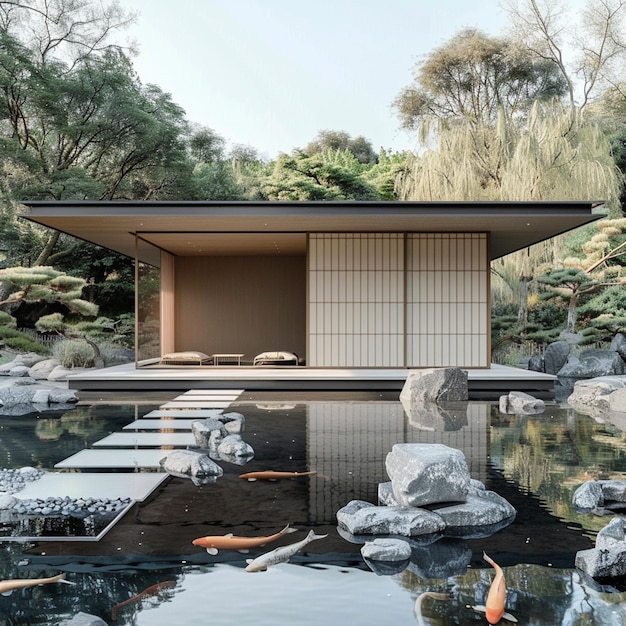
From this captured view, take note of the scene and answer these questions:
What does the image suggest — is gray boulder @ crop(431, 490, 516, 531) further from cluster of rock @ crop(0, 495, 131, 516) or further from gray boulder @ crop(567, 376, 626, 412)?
gray boulder @ crop(567, 376, 626, 412)

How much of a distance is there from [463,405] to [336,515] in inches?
179

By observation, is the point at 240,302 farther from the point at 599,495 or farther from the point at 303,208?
the point at 599,495

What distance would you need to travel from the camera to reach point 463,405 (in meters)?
7.59

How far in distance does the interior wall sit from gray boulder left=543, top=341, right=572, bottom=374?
463 centimetres

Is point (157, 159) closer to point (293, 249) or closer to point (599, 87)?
point (293, 249)

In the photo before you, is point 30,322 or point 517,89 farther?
point 517,89

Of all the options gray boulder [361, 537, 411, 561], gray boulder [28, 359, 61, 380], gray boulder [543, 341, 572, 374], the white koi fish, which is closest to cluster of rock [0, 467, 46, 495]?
the white koi fish

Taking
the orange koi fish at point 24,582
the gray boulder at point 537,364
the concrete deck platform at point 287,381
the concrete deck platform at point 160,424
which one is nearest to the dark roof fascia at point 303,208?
the concrete deck platform at point 287,381

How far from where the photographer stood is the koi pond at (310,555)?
2.29 metres

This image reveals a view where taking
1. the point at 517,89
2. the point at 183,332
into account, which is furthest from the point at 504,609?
the point at 517,89

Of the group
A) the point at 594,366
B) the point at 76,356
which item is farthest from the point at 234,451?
the point at 594,366

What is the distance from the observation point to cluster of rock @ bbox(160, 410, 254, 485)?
13.7ft

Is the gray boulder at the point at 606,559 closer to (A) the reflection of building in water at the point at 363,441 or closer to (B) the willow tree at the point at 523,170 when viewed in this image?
(A) the reflection of building in water at the point at 363,441

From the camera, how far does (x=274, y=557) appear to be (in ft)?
8.91
